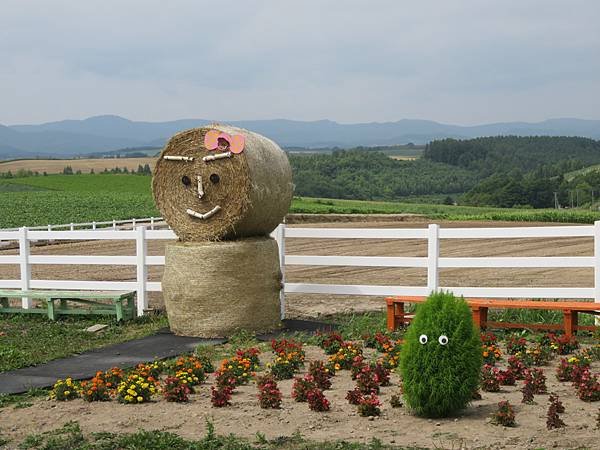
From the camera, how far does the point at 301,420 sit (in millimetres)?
7227

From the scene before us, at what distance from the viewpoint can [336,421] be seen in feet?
23.5

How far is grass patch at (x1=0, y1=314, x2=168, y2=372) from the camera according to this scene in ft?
34.5

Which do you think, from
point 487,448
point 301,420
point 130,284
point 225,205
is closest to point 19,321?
point 130,284

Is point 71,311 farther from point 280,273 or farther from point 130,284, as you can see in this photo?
point 280,273

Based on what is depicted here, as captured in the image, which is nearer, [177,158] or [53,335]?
[177,158]

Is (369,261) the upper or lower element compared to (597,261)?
lower

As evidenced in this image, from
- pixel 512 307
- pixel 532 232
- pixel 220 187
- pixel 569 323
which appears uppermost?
pixel 220 187

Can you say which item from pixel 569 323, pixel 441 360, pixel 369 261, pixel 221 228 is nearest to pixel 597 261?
pixel 569 323

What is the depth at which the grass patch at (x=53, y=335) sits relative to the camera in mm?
10530

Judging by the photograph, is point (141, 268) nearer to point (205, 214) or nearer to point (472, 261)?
point (205, 214)

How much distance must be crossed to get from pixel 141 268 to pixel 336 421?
689 cm

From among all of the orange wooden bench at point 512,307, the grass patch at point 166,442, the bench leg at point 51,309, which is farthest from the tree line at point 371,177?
the grass patch at point 166,442

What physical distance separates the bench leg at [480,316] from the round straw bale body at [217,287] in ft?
8.31

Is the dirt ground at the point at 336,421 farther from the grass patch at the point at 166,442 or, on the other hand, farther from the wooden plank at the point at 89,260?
the wooden plank at the point at 89,260
